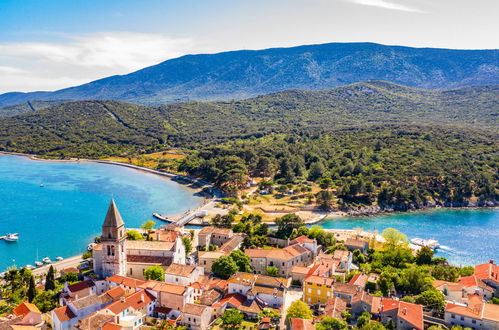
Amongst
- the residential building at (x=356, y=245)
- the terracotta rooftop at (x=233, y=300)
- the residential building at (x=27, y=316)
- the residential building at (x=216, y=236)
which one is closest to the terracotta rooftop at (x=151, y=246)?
the terracotta rooftop at (x=233, y=300)

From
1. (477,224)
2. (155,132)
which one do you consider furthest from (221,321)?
(155,132)

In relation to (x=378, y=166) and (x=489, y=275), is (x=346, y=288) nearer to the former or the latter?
(x=489, y=275)

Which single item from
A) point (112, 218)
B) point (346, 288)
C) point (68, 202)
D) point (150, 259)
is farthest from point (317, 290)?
point (68, 202)

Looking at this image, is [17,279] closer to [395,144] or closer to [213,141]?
[395,144]

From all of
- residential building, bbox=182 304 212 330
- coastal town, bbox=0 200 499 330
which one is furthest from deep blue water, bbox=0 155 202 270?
residential building, bbox=182 304 212 330

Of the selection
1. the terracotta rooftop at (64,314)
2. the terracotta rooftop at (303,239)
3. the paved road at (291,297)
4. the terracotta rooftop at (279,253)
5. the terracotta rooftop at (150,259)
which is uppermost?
the terracotta rooftop at (150,259)

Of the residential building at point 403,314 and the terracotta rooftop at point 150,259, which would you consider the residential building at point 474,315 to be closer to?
the residential building at point 403,314
